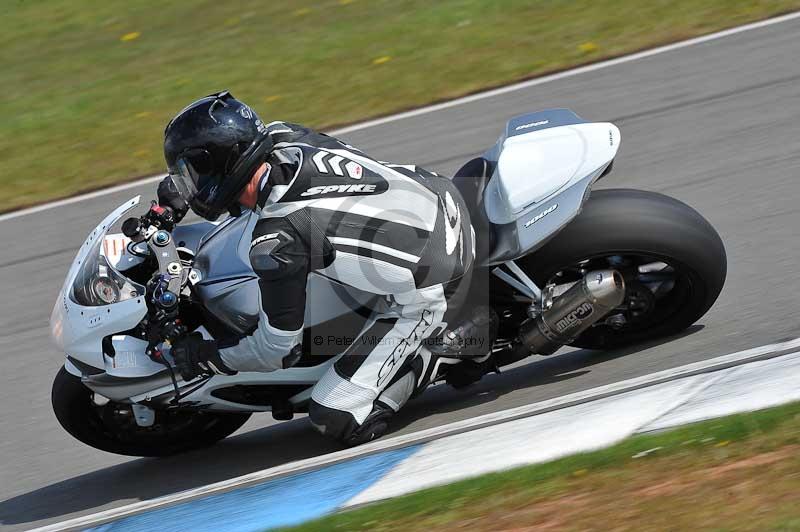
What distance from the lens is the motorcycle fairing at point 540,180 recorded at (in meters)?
4.59

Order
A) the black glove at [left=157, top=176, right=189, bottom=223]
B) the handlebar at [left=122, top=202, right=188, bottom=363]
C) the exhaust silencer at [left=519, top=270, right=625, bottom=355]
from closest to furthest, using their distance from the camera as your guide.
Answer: the handlebar at [left=122, top=202, right=188, bottom=363] < the exhaust silencer at [left=519, top=270, right=625, bottom=355] < the black glove at [left=157, top=176, right=189, bottom=223]

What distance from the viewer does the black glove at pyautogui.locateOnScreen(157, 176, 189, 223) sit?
15.7 feet

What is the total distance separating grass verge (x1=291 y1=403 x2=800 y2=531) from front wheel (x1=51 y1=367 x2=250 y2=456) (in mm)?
1419

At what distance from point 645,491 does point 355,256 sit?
1.45 metres

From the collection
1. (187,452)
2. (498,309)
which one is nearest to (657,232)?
(498,309)

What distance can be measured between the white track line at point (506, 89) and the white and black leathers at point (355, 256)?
3910mm

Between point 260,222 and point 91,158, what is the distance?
16.7ft

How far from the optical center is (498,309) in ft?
15.9

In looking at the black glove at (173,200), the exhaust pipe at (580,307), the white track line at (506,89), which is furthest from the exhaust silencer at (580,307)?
the white track line at (506,89)

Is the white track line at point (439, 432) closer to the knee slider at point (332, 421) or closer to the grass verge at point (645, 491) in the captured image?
the knee slider at point (332, 421)

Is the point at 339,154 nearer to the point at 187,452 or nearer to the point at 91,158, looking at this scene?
the point at 187,452

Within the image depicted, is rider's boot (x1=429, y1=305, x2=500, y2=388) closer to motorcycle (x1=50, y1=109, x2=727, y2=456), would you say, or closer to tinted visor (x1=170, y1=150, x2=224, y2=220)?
motorcycle (x1=50, y1=109, x2=727, y2=456)

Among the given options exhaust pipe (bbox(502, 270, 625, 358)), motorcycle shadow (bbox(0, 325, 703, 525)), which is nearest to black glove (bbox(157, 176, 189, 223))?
motorcycle shadow (bbox(0, 325, 703, 525))

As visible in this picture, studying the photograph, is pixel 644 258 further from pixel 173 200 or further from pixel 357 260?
pixel 173 200
